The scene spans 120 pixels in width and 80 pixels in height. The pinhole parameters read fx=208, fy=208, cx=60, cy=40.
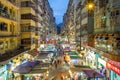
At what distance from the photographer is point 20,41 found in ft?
135

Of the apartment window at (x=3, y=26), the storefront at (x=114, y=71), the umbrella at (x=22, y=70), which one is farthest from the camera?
the apartment window at (x=3, y=26)

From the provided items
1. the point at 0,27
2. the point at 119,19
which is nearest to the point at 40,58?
the point at 0,27

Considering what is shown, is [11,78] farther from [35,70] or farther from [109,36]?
[109,36]

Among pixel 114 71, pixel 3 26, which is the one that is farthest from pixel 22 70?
pixel 114 71

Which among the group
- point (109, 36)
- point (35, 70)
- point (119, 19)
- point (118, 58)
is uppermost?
point (119, 19)

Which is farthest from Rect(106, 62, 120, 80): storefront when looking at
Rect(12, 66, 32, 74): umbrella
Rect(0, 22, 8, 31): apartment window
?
Rect(0, 22, 8, 31): apartment window

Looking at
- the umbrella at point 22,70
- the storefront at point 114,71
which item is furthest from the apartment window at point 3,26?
the storefront at point 114,71

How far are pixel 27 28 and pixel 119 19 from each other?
24.6 m

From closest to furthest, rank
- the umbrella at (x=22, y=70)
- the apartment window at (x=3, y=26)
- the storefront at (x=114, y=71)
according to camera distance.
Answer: the storefront at (x=114, y=71)
the umbrella at (x=22, y=70)
the apartment window at (x=3, y=26)

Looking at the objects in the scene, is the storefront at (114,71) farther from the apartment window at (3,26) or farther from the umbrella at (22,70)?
the apartment window at (3,26)

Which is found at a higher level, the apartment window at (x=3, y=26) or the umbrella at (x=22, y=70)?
the apartment window at (x=3, y=26)

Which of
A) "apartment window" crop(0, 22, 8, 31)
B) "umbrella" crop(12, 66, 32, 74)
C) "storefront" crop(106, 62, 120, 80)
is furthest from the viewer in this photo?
"apartment window" crop(0, 22, 8, 31)

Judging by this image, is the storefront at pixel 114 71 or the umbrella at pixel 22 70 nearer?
the storefront at pixel 114 71

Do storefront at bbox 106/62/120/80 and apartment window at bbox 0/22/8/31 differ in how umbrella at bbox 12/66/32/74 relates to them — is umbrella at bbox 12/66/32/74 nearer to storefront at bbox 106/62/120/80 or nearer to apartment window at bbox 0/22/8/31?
apartment window at bbox 0/22/8/31
